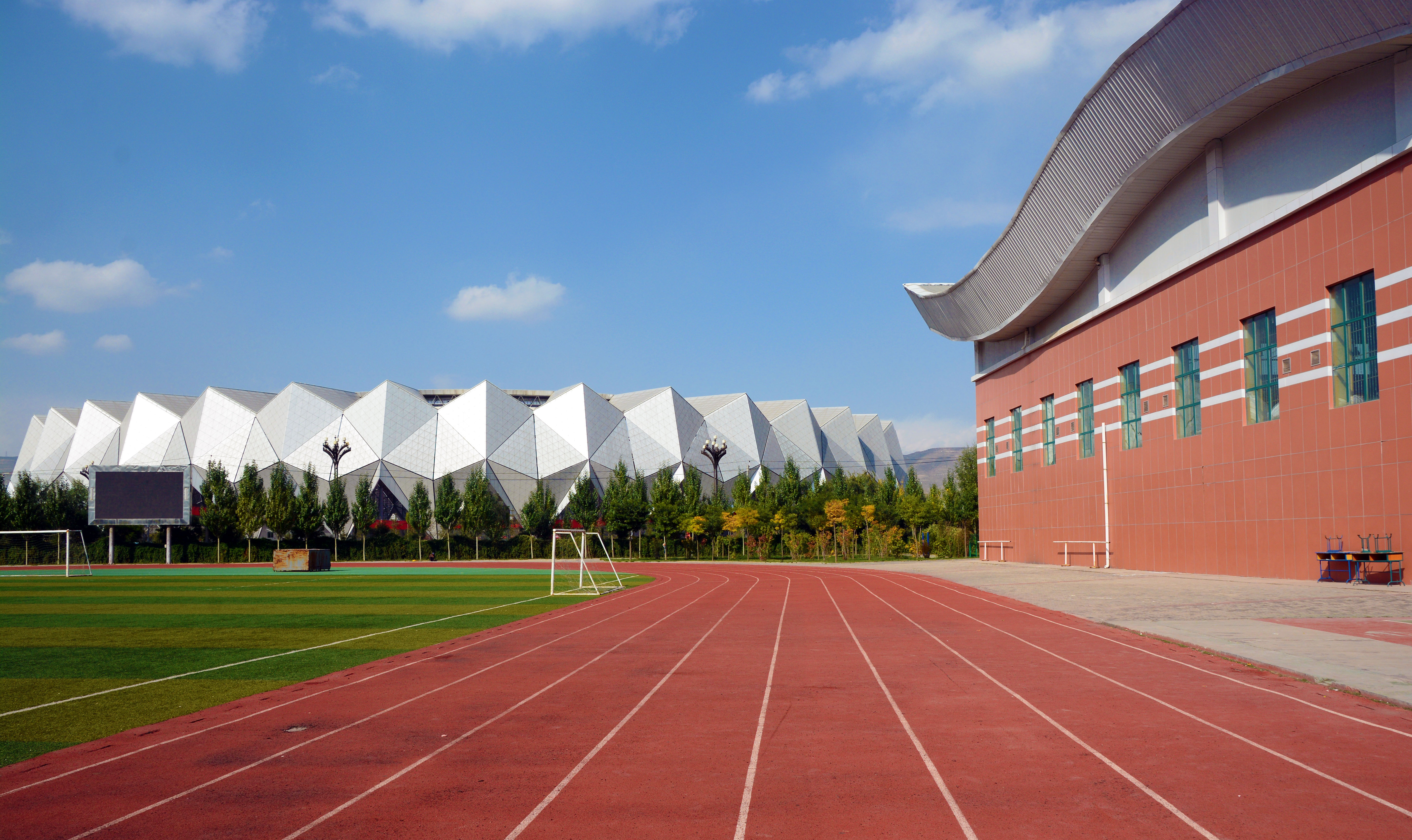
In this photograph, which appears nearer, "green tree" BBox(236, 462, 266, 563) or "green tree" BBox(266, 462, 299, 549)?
"green tree" BBox(236, 462, 266, 563)

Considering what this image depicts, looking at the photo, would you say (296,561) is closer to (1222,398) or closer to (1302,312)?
(1222,398)

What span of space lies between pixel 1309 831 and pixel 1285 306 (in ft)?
73.5

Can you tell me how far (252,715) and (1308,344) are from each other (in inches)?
960

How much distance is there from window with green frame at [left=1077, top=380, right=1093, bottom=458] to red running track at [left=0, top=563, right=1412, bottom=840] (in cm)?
2523

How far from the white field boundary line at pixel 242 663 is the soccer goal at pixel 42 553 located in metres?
42.9

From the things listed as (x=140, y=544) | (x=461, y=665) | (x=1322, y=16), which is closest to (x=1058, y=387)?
(x=1322, y=16)

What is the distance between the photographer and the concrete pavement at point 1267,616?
10.1 metres

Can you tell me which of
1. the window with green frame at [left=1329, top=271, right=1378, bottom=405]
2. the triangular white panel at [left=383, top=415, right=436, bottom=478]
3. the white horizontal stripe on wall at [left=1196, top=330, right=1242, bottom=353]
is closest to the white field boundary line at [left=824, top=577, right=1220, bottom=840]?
the window with green frame at [left=1329, top=271, right=1378, bottom=405]

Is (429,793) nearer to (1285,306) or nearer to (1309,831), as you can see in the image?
(1309,831)

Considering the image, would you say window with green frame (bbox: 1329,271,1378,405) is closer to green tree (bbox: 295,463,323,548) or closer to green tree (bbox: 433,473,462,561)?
green tree (bbox: 433,473,462,561)

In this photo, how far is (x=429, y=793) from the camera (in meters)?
6.09

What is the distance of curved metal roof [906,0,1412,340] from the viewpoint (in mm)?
22000

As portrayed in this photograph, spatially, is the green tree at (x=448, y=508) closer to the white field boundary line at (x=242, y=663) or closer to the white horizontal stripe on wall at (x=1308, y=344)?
the white field boundary line at (x=242, y=663)

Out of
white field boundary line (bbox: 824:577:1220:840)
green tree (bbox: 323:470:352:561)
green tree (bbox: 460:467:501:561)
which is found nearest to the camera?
white field boundary line (bbox: 824:577:1220:840)
